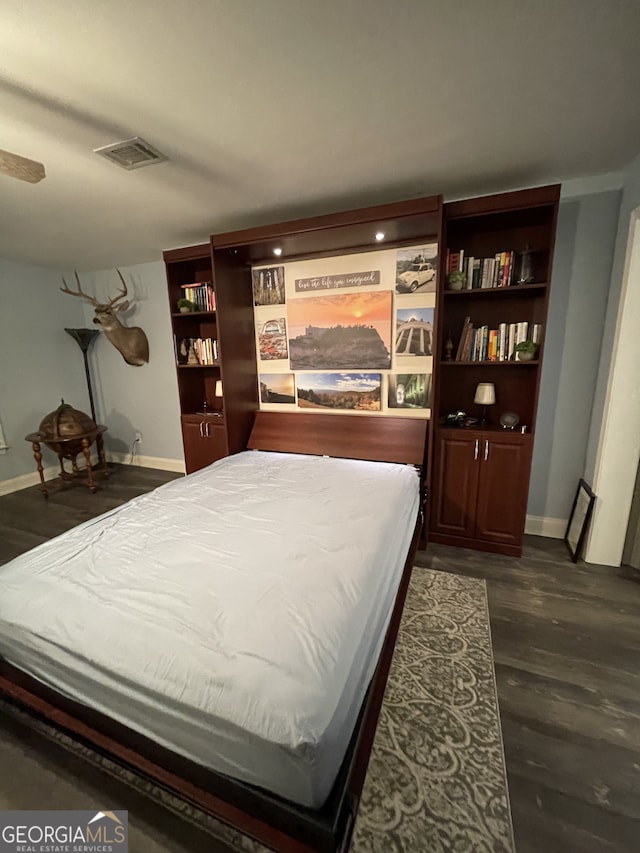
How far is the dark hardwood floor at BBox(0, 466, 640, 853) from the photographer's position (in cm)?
111

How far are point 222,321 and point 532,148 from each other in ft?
7.89

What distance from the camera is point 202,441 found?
3.48m

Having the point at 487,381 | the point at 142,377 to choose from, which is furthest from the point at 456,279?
the point at 142,377

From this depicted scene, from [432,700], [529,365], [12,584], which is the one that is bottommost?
[432,700]

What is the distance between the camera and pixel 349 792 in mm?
928

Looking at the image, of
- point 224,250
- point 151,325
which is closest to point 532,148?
point 224,250

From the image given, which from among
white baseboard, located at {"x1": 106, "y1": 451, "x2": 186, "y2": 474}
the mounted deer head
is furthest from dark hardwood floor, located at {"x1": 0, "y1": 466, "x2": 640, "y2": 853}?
the mounted deer head

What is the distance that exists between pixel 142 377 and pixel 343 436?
9.85 ft

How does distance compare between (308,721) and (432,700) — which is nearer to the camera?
(308,721)

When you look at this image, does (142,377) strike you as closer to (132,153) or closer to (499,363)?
(132,153)

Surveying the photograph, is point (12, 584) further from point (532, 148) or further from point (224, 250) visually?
point (532, 148)

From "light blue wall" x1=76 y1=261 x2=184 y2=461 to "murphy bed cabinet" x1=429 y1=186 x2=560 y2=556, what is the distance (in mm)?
3206

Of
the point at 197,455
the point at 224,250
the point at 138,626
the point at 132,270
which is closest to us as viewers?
the point at 138,626

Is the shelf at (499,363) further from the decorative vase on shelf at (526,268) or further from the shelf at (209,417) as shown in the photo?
the shelf at (209,417)
